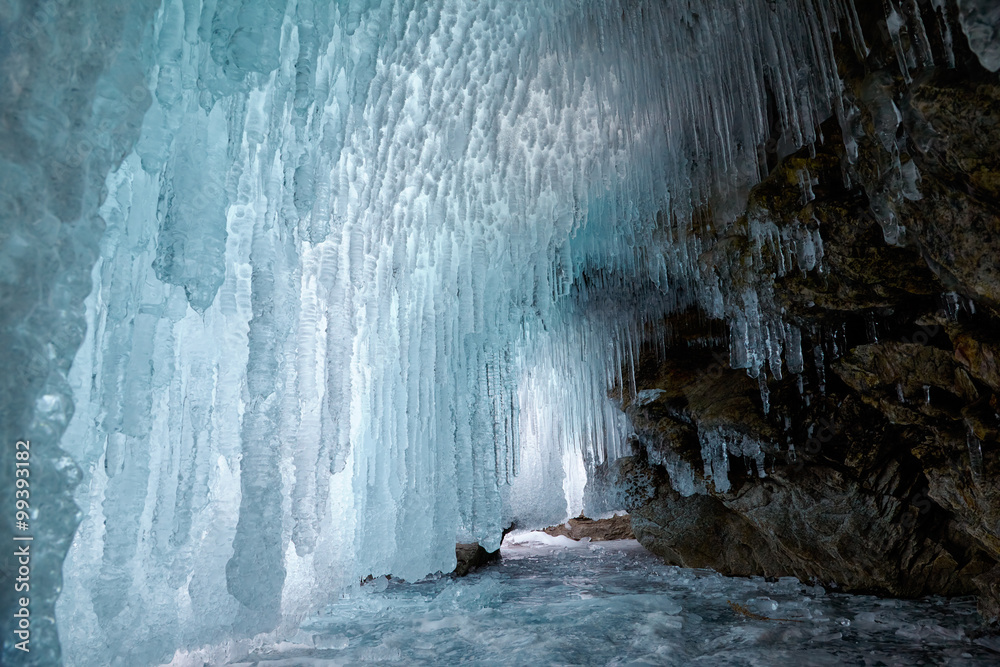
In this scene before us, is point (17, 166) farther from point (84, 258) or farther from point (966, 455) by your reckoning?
point (966, 455)

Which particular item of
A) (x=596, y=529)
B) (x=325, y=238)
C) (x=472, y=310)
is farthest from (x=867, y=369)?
(x=596, y=529)

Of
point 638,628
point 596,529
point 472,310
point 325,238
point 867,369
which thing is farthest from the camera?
point 596,529

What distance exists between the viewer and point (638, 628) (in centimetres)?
668

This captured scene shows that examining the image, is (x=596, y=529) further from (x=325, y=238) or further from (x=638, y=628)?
(x=325, y=238)

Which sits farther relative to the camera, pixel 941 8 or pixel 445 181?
pixel 445 181

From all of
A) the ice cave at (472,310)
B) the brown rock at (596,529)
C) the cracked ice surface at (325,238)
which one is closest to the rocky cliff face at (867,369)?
the ice cave at (472,310)

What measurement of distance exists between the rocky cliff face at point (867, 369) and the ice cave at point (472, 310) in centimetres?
4

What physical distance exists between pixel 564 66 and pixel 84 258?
15.0 feet

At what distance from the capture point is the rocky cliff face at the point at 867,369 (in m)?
4.10

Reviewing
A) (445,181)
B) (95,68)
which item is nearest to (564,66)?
(445,181)

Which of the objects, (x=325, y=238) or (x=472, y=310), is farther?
(x=472, y=310)

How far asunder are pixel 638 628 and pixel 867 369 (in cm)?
402

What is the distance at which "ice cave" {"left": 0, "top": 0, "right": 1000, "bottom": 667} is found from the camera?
2.79 meters

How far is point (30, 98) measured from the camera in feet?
7.38
